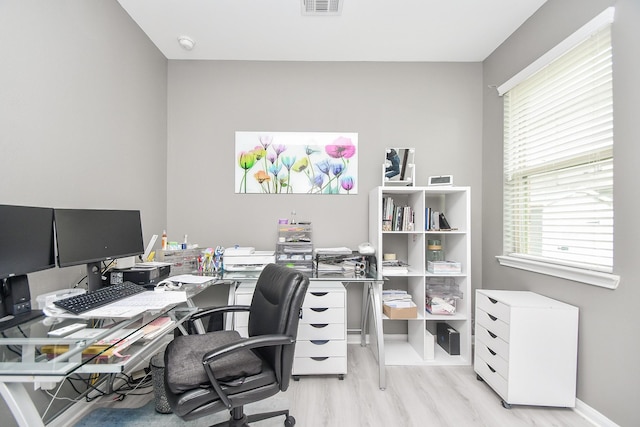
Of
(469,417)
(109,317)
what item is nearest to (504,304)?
(469,417)

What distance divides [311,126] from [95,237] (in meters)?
1.98

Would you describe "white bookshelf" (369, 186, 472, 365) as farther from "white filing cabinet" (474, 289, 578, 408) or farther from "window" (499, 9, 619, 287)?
"white filing cabinet" (474, 289, 578, 408)

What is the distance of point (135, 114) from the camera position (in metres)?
2.33

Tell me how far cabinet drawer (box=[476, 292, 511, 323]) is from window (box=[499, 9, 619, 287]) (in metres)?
0.44

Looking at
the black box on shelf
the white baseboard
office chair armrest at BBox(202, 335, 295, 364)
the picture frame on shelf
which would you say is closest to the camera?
office chair armrest at BBox(202, 335, 295, 364)

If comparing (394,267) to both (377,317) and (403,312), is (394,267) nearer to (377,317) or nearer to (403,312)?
(403,312)

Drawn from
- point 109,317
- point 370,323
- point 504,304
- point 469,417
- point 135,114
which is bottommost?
point 469,417

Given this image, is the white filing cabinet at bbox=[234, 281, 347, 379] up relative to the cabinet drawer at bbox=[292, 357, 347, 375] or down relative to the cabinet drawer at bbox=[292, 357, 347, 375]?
up

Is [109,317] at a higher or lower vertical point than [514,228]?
lower

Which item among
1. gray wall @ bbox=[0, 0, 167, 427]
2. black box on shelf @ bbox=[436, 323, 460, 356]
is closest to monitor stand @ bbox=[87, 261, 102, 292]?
gray wall @ bbox=[0, 0, 167, 427]

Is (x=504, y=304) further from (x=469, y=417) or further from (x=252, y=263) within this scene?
(x=252, y=263)

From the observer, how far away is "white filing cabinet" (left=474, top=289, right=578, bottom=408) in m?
1.78

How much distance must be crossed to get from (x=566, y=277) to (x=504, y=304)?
0.43 meters

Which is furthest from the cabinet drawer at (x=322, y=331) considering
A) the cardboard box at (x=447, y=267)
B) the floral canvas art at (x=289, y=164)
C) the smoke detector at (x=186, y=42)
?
the smoke detector at (x=186, y=42)
